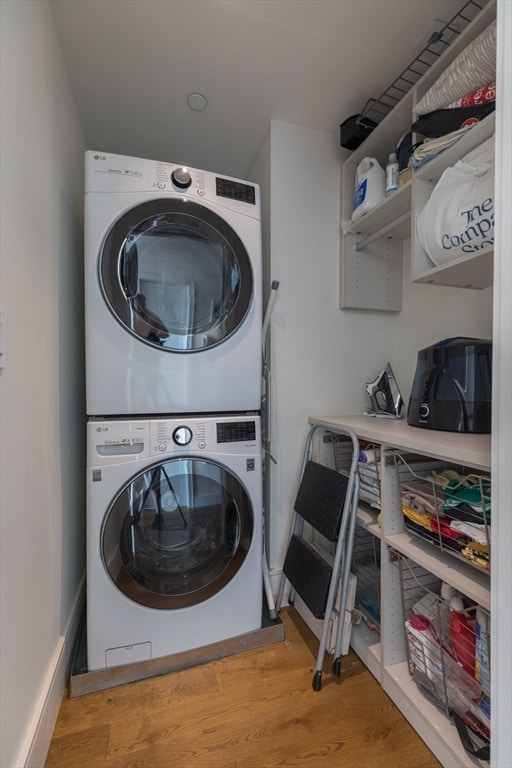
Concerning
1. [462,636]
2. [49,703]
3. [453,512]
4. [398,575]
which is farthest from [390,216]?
[49,703]

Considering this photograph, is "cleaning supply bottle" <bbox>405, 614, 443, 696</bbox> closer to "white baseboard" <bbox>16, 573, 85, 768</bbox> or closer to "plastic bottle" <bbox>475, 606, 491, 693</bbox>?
"plastic bottle" <bbox>475, 606, 491, 693</bbox>

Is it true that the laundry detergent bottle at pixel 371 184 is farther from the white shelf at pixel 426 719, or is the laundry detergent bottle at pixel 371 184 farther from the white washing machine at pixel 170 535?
the white shelf at pixel 426 719

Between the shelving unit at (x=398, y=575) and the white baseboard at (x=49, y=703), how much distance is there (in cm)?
107

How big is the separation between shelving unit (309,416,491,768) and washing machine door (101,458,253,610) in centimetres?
52

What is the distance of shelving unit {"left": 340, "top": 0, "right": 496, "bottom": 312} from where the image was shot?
1062 mm

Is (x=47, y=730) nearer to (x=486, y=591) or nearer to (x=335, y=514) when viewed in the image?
(x=335, y=514)

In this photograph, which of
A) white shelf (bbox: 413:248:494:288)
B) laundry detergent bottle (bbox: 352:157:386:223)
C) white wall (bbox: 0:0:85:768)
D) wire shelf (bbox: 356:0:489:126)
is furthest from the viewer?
laundry detergent bottle (bbox: 352:157:386:223)

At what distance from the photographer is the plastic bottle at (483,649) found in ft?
2.86

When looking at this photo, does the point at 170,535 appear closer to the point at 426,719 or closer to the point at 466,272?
the point at 426,719

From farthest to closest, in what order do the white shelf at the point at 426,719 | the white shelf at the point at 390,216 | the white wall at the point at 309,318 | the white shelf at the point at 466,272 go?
1. the white wall at the point at 309,318
2. the white shelf at the point at 390,216
3. the white shelf at the point at 466,272
4. the white shelf at the point at 426,719

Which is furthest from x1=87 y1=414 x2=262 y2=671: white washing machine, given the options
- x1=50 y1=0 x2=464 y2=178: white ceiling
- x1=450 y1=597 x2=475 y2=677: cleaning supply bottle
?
x1=50 y1=0 x2=464 y2=178: white ceiling

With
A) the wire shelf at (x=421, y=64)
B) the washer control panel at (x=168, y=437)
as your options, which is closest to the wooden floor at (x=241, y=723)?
the washer control panel at (x=168, y=437)

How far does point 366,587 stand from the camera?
59.4 inches

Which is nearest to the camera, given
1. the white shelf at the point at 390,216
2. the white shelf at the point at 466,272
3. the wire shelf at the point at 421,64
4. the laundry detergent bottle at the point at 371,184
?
the white shelf at the point at 466,272
